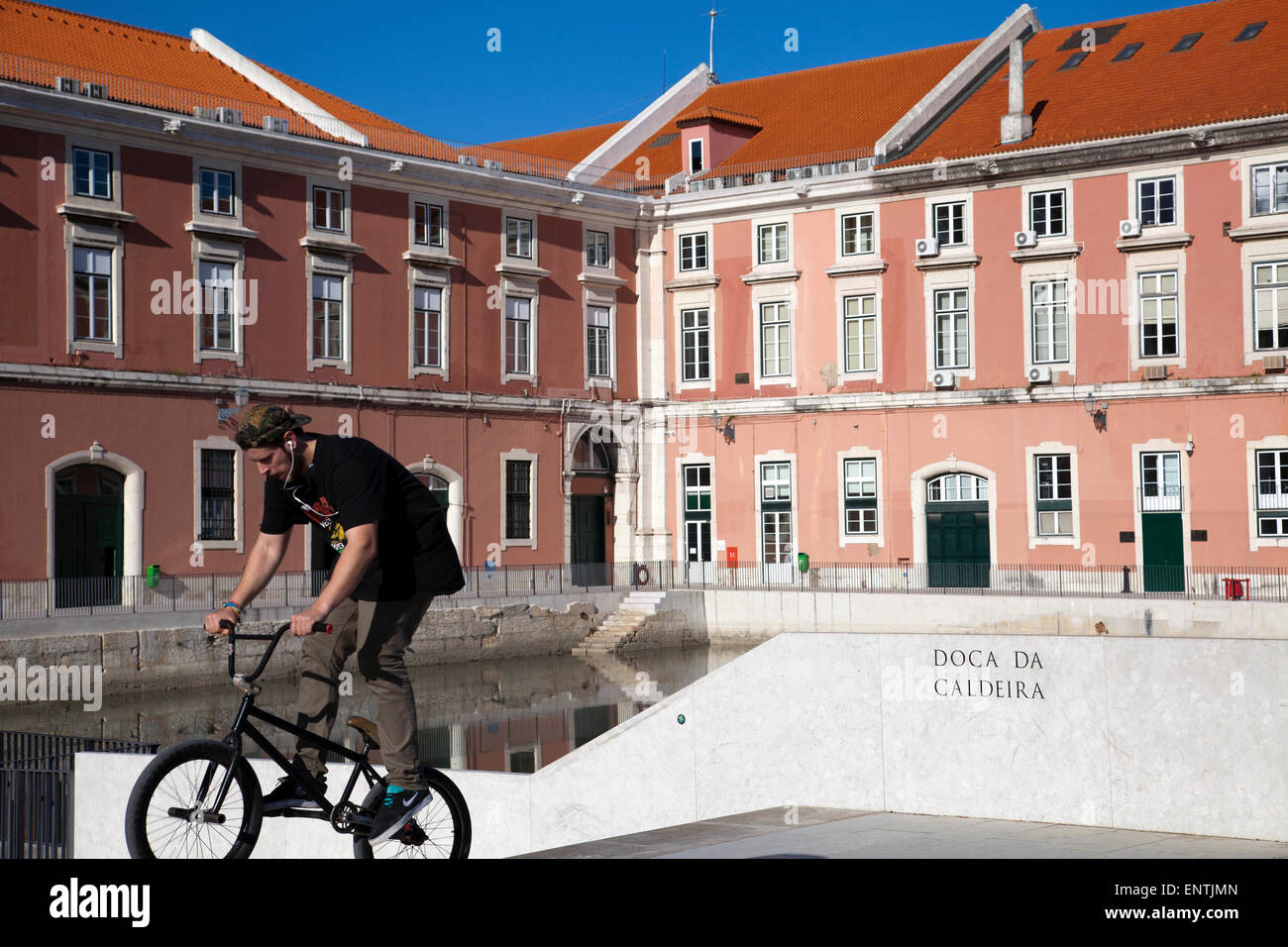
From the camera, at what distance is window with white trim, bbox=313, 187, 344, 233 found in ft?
124

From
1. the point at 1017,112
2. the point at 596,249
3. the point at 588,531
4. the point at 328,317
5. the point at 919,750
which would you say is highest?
the point at 1017,112

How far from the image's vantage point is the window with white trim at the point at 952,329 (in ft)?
132

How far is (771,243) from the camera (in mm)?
43094

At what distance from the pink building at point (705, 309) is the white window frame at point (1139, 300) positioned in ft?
0.25

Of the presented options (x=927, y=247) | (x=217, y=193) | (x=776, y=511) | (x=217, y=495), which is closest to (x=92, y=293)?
(x=217, y=193)

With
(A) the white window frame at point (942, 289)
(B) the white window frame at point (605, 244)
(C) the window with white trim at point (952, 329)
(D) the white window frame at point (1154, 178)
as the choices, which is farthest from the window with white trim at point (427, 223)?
(D) the white window frame at point (1154, 178)

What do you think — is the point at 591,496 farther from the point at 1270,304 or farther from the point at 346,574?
the point at 346,574

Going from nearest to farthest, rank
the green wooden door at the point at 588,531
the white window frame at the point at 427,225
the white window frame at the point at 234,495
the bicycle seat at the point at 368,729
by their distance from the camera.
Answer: the bicycle seat at the point at 368,729 < the white window frame at the point at 234,495 < the white window frame at the point at 427,225 < the green wooden door at the point at 588,531

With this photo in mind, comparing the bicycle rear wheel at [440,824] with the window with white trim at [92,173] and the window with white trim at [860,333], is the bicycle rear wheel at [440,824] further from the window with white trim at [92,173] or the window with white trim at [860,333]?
the window with white trim at [860,333]

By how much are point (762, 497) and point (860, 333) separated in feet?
17.7
